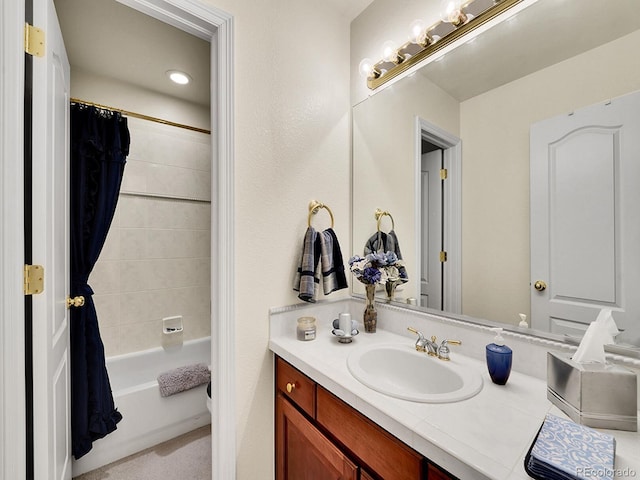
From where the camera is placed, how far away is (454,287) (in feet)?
3.97

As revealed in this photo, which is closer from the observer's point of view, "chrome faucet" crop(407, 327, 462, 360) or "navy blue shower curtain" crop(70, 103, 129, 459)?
"chrome faucet" crop(407, 327, 462, 360)

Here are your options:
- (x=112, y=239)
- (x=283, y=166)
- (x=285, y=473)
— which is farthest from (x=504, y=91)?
(x=112, y=239)

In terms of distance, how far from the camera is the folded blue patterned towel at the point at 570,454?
1.57ft

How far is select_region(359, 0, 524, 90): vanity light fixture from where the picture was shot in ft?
3.51

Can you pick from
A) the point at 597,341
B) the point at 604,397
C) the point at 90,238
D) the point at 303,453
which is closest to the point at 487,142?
the point at 597,341

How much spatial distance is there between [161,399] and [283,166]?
5.64 ft

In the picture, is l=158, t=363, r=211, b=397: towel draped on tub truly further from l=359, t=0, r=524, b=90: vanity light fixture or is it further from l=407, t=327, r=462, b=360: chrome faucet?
l=359, t=0, r=524, b=90: vanity light fixture

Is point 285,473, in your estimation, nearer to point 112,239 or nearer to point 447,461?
point 447,461

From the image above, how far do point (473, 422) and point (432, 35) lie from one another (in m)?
1.42

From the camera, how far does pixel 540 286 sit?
3.15ft

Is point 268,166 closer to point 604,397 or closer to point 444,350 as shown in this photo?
point 444,350

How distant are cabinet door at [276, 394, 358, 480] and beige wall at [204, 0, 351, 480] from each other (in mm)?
107

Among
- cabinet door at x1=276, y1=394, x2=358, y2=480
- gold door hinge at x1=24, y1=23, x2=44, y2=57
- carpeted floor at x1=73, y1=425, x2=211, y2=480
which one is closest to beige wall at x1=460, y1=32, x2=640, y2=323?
cabinet door at x1=276, y1=394, x2=358, y2=480

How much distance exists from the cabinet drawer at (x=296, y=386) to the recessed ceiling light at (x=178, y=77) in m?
2.09
